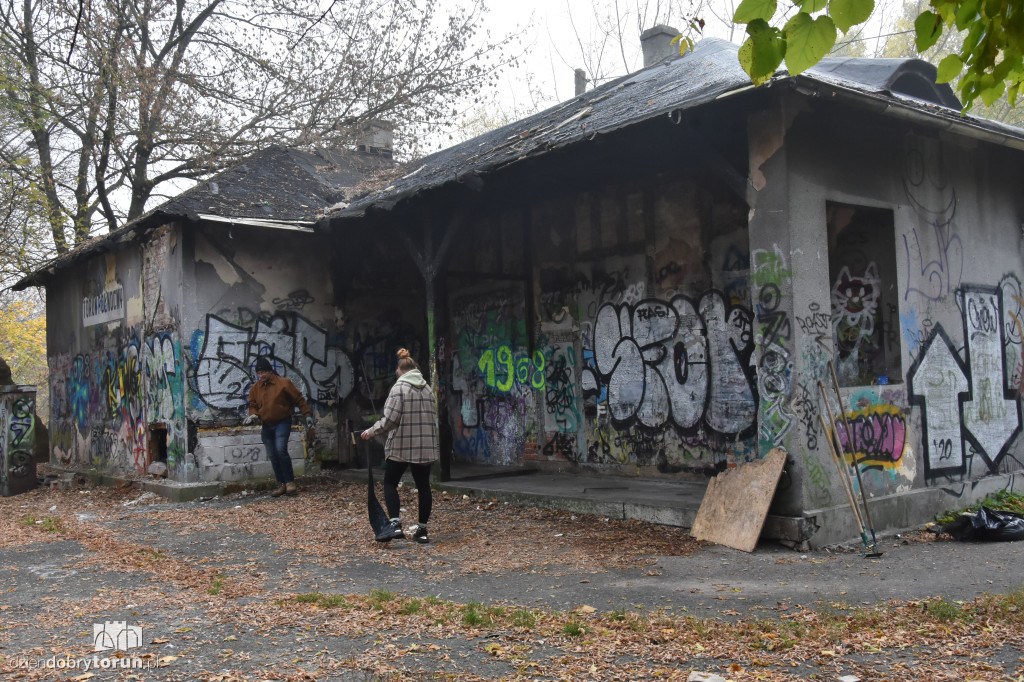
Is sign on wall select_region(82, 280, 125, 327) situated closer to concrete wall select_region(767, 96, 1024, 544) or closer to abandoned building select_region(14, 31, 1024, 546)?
abandoned building select_region(14, 31, 1024, 546)

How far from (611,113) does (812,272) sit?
110 inches

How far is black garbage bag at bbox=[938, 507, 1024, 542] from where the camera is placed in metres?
7.43

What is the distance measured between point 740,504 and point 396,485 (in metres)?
3.08

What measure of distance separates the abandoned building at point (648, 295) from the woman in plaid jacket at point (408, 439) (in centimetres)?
126

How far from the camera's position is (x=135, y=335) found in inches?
504

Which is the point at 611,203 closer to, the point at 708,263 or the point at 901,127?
the point at 708,263

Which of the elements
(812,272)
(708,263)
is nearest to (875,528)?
(812,272)

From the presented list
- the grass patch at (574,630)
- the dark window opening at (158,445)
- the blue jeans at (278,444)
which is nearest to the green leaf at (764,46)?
the grass patch at (574,630)

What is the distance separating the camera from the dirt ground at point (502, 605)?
4309 mm

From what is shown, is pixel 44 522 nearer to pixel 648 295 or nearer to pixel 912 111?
pixel 648 295

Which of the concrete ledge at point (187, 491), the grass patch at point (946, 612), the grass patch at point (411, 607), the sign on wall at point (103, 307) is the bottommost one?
the grass patch at point (946, 612)

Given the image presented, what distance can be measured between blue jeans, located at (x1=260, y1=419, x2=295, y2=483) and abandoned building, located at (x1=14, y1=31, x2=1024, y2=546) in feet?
3.63

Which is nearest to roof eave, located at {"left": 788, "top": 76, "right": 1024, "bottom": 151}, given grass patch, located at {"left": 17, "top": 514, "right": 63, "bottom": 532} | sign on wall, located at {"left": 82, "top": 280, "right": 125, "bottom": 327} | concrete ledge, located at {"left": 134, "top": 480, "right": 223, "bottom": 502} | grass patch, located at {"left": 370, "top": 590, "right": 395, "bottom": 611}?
grass patch, located at {"left": 370, "top": 590, "right": 395, "bottom": 611}

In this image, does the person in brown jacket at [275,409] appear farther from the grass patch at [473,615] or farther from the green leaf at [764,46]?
the green leaf at [764,46]
